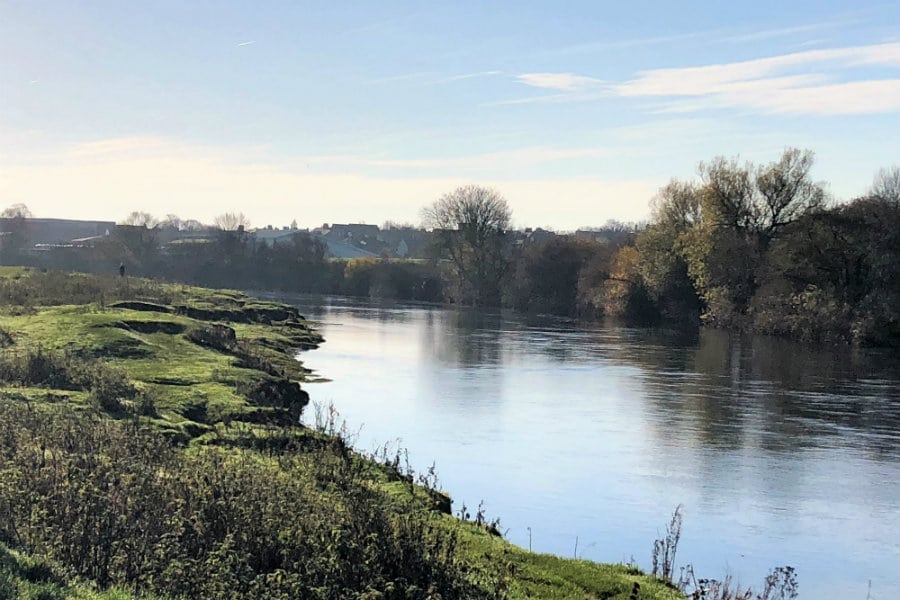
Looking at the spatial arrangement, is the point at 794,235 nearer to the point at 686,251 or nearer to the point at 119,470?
the point at 686,251

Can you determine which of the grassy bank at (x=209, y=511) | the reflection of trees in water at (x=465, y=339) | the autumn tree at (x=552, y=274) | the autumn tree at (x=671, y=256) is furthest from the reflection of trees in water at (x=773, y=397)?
the autumn tree at (x=552, y=274)

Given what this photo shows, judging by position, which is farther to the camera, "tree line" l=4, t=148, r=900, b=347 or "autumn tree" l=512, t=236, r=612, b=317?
"autumn tree" l=512, t=236, r=612, b=317

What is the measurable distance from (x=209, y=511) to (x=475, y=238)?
8860 cm

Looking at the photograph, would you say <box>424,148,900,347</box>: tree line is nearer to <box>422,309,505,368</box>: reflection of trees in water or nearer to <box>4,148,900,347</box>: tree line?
<box>4,148,900,347</box>: tree line

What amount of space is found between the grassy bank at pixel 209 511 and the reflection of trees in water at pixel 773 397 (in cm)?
1002

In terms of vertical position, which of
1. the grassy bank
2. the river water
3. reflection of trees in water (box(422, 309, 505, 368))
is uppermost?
the grassy bank

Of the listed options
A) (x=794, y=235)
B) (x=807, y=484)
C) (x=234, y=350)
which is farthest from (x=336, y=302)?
(x=807, y=484)

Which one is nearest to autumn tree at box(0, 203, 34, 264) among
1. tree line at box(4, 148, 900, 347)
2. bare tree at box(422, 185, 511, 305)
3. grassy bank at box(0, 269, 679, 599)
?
tree line at box(4, 148, 900, 347)

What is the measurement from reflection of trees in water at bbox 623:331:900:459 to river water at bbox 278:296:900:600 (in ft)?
0.31

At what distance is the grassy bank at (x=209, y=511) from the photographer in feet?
26.3

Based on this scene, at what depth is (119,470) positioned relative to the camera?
10.5 metres

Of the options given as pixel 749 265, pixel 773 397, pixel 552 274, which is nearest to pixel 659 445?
pixel 773 397

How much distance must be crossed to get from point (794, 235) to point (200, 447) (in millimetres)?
49816

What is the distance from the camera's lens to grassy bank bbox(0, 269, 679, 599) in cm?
801
